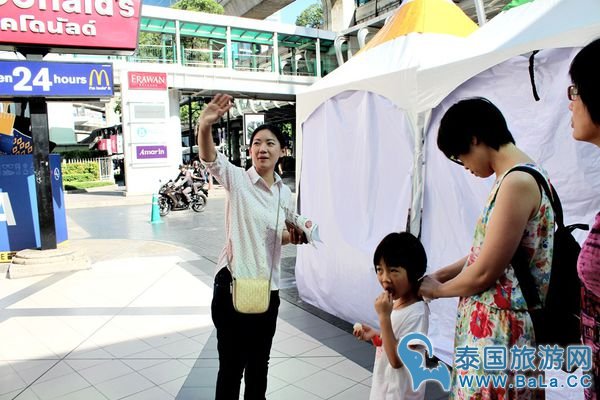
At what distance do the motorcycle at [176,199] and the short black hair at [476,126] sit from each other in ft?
38.7

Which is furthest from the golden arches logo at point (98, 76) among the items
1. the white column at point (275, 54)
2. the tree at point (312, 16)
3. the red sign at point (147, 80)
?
the tree at point (312, 16)

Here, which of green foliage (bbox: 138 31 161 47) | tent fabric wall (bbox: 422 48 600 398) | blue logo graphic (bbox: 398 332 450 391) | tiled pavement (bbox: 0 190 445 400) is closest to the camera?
blue logo graphic (bbox: 398 332 450 391)

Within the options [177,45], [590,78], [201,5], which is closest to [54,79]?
[590,78]

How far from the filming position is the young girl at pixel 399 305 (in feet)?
5.82

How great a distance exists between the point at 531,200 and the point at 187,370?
9.41 ft

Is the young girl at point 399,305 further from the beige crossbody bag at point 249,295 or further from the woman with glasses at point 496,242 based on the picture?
the beige crossbody bag at point 249,295

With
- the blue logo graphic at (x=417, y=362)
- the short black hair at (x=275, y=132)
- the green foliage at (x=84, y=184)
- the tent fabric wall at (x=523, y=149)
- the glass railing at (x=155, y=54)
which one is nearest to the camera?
the blue logo graphic at (x=417, y=362)

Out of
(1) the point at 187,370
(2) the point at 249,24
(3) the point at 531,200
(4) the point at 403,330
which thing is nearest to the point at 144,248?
(1) the point at 187,370

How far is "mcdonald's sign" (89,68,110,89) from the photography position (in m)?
6.65

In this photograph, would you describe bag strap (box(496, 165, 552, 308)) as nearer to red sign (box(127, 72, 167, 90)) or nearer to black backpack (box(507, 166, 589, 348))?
black backpack (box(507, 166, 589, 348))

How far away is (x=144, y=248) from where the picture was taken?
8.12m

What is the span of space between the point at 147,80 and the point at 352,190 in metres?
16.6

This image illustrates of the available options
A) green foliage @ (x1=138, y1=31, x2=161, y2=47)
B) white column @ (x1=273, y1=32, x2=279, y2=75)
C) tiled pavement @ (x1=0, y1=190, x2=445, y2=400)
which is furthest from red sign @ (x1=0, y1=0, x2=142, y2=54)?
white column @ (x1=273, y1=32, x2=279, y2=75)

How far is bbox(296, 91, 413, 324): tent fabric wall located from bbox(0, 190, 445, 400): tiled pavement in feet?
1.17
